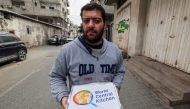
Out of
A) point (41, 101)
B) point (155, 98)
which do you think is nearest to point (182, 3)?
point (155, 98)

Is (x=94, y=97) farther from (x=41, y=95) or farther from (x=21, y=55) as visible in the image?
(x=21, y=55)

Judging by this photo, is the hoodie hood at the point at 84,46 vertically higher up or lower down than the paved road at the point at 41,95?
higher up

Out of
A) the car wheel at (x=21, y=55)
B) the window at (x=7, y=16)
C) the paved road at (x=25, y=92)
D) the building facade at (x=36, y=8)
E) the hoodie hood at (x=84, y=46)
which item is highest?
the building facade at (x=36, y=8)

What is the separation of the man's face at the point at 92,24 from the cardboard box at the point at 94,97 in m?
0.51

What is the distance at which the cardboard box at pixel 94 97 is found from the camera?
4.00 ft

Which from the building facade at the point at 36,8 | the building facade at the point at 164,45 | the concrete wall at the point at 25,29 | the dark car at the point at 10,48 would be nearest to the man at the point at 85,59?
the building facade at the point at 164,45

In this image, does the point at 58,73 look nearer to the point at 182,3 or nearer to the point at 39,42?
the point at 182,3

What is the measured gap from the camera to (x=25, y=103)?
139 inches

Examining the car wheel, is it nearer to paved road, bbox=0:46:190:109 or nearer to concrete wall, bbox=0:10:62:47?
paved road, bbox=0:46:190:109

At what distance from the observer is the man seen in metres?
1.51

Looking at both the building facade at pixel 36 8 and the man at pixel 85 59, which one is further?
the building facade at pixel 36 8

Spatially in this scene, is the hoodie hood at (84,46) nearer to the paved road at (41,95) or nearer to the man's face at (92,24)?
the man's face at (92,24)

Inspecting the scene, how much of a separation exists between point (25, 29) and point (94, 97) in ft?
57.4

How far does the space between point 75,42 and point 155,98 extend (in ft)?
9.19
